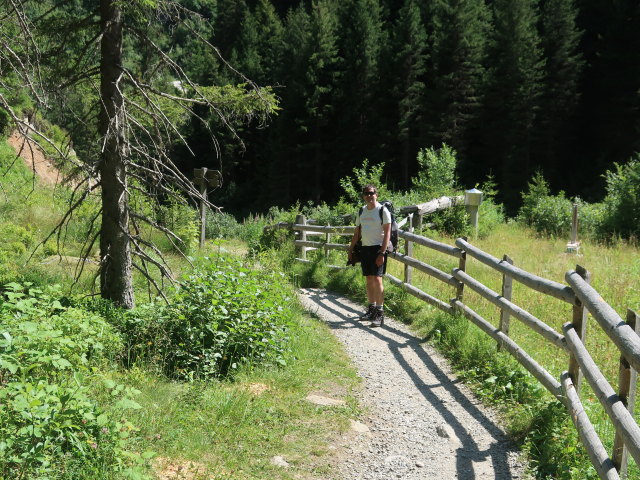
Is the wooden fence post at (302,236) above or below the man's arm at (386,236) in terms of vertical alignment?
below

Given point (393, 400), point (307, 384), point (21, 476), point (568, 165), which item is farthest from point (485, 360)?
point (568, 165)

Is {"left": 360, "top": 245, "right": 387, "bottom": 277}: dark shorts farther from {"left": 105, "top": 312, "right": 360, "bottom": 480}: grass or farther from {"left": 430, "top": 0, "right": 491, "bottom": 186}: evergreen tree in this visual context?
{"left": 430, "top": 0, "right": 491, "bottom": 186}: evergreen tree

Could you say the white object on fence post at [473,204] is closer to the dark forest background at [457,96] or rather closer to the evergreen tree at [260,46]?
the dark forest background at [457,96]

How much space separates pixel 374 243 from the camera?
885 centimetres

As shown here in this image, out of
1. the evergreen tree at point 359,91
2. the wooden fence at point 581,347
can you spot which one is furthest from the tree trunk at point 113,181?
the evergreen tree at point 359,91

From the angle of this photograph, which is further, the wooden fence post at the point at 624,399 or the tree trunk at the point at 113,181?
the tree trunk at the point at 113,181

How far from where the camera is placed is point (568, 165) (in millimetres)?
46719

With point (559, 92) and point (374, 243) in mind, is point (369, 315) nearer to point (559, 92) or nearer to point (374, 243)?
point (374, 243)

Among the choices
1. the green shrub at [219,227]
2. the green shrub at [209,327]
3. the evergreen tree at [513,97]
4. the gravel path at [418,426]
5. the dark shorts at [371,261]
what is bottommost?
Answer: the green shrub at [219,227]

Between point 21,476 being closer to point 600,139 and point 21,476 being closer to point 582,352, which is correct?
point 582,352

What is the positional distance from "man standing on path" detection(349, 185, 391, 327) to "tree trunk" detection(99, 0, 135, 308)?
11.0 feet

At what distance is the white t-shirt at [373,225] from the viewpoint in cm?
879

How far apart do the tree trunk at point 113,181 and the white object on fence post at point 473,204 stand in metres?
10.5

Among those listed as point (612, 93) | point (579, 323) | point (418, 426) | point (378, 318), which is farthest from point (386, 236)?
point (612, 93)
